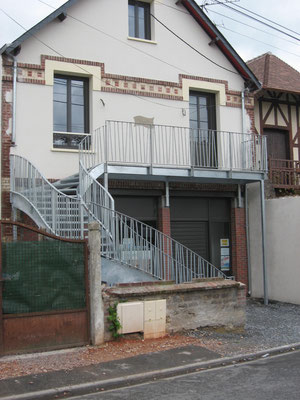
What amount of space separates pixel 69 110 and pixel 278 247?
7.12 m

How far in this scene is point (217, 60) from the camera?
14836 millimetres

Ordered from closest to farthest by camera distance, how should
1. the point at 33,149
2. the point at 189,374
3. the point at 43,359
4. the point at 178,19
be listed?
the point at 189,374
the point at 43,359
the point at 33,149
the point at 178,19

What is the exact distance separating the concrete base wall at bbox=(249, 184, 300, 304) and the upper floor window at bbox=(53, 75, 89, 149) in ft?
18.4

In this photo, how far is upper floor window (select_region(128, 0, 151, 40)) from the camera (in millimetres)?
13922

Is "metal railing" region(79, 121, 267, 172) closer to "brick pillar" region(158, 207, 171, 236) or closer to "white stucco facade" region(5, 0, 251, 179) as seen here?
"white stucco facade" region(5, 0, 251, 179)

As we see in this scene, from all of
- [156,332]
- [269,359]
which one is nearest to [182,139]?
[156,332]

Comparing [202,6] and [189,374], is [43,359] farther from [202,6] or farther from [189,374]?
[202,6]

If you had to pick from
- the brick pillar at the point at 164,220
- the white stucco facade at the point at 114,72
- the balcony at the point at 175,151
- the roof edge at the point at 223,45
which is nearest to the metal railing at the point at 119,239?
the balcony at the point at 175,151

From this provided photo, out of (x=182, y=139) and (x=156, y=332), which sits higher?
(x=182, y=139)

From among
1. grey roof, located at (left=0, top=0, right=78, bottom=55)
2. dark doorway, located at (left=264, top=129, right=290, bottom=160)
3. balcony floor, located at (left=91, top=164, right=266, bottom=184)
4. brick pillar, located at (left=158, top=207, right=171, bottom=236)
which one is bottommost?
brick pillar, located at (left=158, top=207, right=171, bottom=236)

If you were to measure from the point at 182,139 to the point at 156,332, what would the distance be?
258 inches

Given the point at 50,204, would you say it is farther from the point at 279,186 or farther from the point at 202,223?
A: the point at 279,186

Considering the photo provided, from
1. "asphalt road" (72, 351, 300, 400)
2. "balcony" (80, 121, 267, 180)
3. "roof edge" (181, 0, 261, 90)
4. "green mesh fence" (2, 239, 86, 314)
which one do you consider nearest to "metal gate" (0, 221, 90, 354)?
"green mesh fence" (2, 239, 86, 314)

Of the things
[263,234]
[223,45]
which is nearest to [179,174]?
[263,234]
